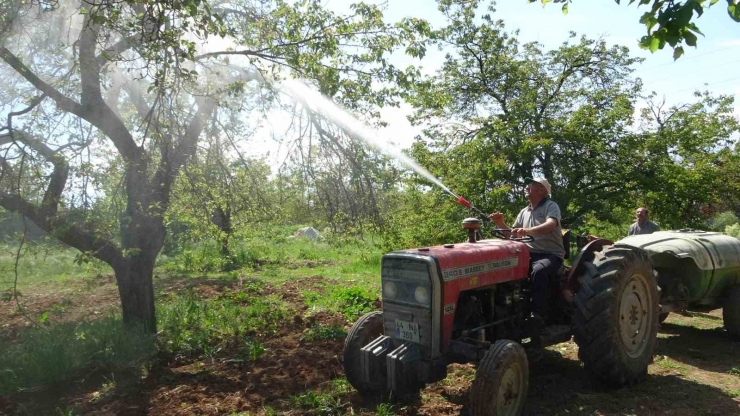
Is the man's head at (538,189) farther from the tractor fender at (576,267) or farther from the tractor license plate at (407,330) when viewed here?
the tractor license plate at (407,330)

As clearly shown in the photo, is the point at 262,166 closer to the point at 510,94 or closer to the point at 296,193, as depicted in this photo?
the point at 296,193

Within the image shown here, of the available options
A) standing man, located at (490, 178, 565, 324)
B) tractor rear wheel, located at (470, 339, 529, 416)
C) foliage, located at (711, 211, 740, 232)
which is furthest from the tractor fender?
foliage, located at (711, 211, 740, 232)

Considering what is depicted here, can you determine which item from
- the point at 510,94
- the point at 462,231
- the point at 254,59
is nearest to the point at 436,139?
the point at 510,94

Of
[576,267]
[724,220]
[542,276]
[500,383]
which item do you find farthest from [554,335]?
[724,220]

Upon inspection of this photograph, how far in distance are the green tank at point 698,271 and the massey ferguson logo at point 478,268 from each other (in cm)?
228

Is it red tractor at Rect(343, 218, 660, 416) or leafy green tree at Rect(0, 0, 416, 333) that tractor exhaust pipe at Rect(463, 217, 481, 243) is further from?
leafy green tree at Rect(0, 0, 416, 333)

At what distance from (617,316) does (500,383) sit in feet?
5.48

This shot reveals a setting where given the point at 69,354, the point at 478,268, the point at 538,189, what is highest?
the point at 538,189

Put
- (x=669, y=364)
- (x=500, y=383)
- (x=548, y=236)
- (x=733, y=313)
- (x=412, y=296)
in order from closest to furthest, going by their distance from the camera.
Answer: (x=500, y=383)
(x=412, y=296)
(x=548, y=236)
(x=669, y=364)
(x=733, y=313)

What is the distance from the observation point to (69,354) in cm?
585

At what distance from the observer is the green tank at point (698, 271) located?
645 centimetres

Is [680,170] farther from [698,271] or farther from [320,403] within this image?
[320,403]

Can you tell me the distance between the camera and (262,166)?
329 inches

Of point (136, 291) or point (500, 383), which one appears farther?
point (136, 291)
